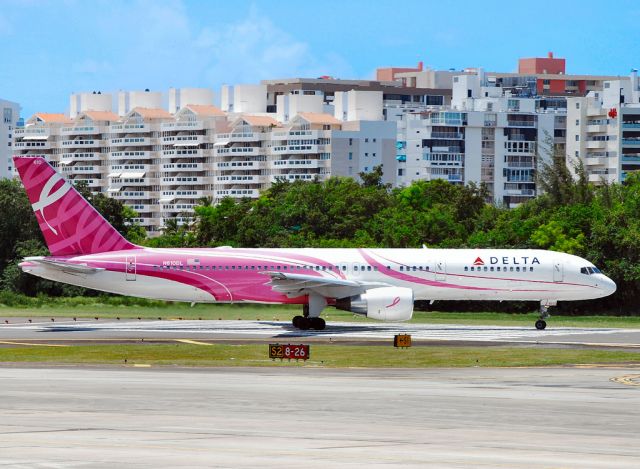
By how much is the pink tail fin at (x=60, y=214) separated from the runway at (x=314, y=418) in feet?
83.9

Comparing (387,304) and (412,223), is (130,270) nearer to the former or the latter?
(387,304)

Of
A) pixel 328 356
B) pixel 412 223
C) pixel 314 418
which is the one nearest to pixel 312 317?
pixel 328 356

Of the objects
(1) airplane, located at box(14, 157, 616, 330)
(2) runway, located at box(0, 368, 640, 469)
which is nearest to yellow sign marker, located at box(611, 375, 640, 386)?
(2) runway, located at box(0, 368, 640, 469)

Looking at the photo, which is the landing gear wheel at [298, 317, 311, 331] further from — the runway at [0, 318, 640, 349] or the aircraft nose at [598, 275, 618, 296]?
the aircraft nose at [598, 275, 618, 296]

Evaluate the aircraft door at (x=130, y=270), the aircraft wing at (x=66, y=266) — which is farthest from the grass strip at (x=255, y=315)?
the aircraft wing at (x=66, y=266)

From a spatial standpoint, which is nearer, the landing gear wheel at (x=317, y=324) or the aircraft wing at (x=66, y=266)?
the aircraft wing at (x=66, y=266)

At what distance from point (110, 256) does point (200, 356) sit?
1907 centimetres

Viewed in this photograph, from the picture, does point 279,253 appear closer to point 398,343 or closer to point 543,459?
point 398,343

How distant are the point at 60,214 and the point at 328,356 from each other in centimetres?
2268

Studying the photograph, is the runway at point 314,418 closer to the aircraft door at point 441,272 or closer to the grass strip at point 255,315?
the aircraft door at point 441,272

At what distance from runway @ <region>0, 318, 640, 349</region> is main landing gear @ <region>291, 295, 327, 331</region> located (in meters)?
0.60

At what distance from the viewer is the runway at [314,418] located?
24750 mm

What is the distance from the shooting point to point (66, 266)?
6681 cm

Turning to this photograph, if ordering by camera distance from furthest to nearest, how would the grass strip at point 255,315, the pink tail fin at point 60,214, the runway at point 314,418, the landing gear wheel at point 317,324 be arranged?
the grass strip at point 255,315 < the pink tail fin at point 60,214 < the landing gear wheel at point 317,324 < the runway at point 314,418
